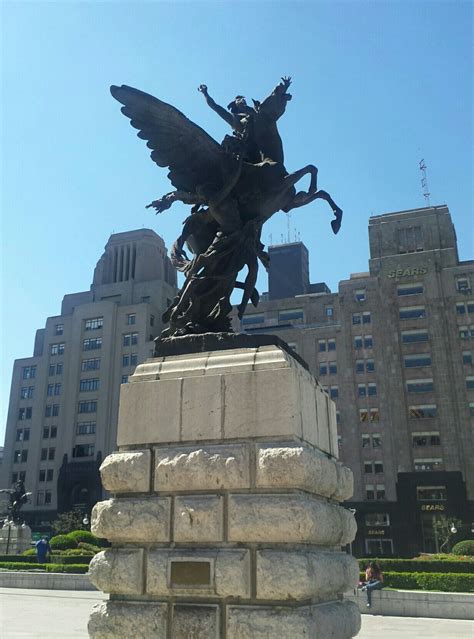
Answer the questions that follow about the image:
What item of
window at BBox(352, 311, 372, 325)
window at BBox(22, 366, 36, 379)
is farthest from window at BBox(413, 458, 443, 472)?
window at BBox(22, 366, 36, 379)

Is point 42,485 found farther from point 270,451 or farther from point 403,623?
point 270,451

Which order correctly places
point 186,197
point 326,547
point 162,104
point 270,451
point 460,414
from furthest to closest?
point 460,414, point 186,197, point 162,104, point 326,547, point 270,451

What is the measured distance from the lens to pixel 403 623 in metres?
14.9

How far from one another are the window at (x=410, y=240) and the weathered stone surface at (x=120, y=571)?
63.6 m

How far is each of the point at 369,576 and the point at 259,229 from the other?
14.6 metres

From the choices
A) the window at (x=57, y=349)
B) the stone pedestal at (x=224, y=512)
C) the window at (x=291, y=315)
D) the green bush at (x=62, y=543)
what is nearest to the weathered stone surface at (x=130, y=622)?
the stone pedestal at (x=224, y=512)

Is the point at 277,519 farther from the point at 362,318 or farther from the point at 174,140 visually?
the point at 362,318

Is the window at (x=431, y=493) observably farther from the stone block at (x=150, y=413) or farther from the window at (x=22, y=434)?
the stone block at (x=150, y=413)

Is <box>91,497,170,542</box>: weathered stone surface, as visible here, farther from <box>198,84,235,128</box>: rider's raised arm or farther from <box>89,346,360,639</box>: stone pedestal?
<box>198,84,235,128</box>: rider's raised arm

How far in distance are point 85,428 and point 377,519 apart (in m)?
35.9

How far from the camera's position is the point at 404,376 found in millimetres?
59062

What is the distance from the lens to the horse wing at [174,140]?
7324 mm

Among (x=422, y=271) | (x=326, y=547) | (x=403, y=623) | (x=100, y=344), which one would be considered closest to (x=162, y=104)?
(x=326, y=547)

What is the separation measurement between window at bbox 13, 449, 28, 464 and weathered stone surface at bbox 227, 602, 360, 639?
75218mm
